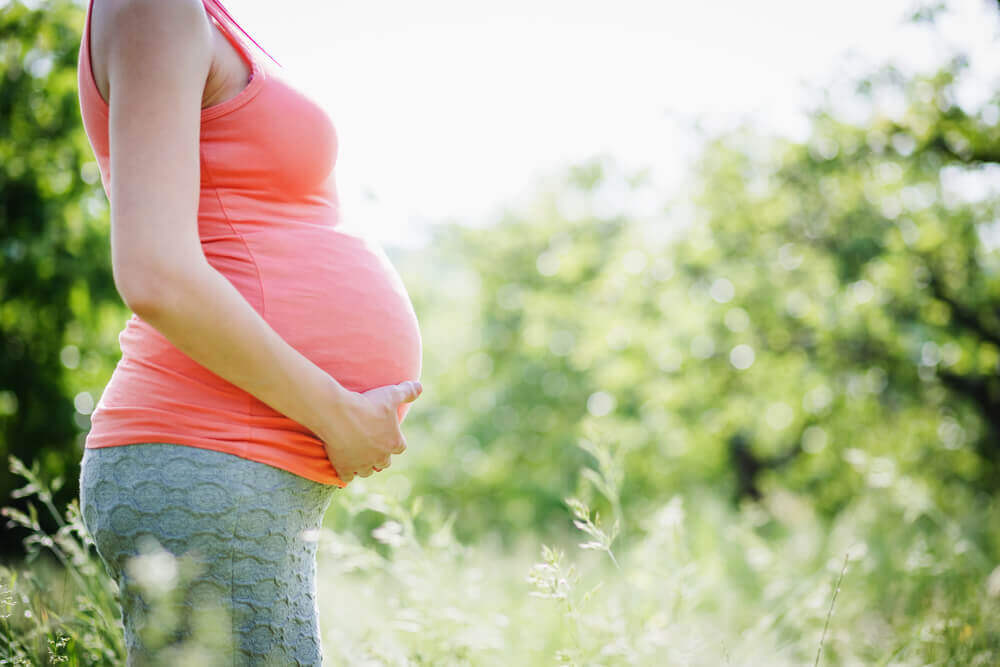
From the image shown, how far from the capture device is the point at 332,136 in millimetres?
1090

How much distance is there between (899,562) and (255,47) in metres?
4.75

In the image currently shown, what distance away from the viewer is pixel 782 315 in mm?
5898

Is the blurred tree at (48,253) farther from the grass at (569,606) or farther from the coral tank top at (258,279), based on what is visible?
the coral tank top at (258,279)

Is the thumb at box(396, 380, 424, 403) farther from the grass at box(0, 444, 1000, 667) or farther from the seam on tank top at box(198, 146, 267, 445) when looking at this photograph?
the grass at box(0, 444, 1000, 667)

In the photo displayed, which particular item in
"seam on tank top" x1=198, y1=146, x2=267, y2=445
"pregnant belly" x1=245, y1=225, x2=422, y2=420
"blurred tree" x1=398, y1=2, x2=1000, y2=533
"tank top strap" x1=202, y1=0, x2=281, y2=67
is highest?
"tank top strap" x1=202, y1=0, x2=281, y2=67

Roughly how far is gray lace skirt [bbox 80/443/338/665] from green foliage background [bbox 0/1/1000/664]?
2042mm

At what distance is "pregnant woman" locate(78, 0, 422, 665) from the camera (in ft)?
2.90

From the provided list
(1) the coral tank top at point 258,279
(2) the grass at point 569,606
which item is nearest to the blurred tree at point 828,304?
(2) the grass at point 569,606

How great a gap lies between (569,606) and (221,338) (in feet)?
2.76

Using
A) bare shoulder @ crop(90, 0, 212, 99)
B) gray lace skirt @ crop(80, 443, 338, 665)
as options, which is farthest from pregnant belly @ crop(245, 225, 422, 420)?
bare shoulder @ crop(90, 0, 212, 99)

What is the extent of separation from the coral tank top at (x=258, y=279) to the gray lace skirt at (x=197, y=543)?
3cm

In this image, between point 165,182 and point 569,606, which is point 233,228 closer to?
point 165,182

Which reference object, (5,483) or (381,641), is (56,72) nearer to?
(5,483)

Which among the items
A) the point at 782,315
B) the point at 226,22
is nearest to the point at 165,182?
the point at 226,22
